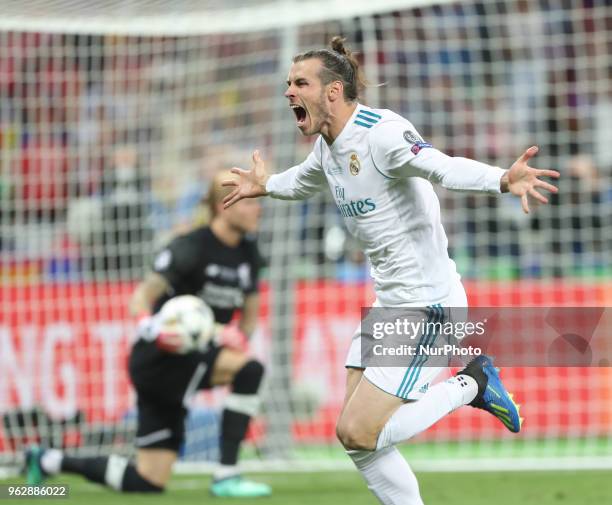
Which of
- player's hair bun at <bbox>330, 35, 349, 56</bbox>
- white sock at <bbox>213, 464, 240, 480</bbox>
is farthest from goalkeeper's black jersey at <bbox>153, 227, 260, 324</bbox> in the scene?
player's hair bun at <bbox>330, 35, 349, 56</bbox>

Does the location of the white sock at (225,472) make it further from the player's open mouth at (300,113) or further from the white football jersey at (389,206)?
the player's open mouth at (300,113)

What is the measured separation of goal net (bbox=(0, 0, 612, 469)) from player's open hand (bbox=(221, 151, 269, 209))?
2.87 m

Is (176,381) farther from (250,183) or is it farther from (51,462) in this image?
(250,183)

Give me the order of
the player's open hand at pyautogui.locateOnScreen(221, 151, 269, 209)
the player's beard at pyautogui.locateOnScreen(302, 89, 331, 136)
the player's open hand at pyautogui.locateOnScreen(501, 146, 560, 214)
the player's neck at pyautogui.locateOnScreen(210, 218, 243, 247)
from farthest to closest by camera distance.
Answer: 1. the player's neck at pyautogui.locateOnScreen(210, 218, 243, 247)
2. the player's open hand at pyautogui.locateOnScreen(221, 151, 269, 209)
3. the player's beard at pyautogui.locateOnScreen(302, 89, 331, 136)
4. the player's open hand at pyautogui.locateOnScreen(501, 146, 560, 214)

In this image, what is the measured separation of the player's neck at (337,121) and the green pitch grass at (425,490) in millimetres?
2398

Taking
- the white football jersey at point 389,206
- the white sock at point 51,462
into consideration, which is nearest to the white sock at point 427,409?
the white football jersey at point 389,206

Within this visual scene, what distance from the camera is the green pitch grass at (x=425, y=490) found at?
21.3 ft

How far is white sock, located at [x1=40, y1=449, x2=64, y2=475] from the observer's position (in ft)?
22.5

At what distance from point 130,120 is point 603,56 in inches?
156

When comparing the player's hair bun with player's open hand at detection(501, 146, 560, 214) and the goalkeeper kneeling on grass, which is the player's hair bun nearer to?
player's open hand at detection(501, 146, 560, 214)

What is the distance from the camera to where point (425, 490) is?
6965mm

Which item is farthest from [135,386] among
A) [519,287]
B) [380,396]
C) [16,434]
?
[519,287]

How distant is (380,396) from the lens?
15.3ft

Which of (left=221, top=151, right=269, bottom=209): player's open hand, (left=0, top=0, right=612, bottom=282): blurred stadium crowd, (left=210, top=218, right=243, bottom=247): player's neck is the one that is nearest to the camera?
(left=221, top=151, right=269, bottom=209): player's open hand
